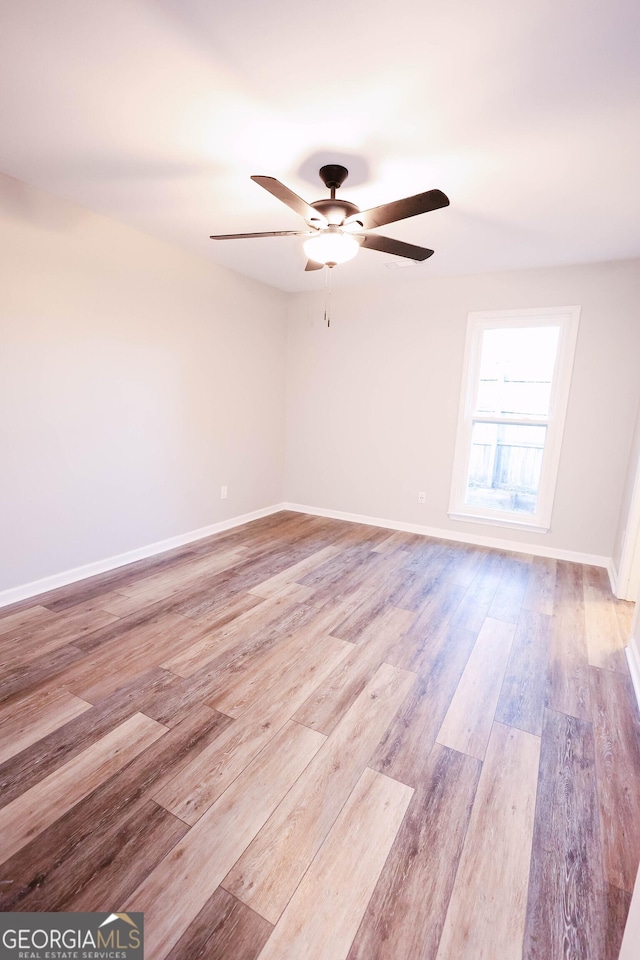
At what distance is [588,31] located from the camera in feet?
4.37

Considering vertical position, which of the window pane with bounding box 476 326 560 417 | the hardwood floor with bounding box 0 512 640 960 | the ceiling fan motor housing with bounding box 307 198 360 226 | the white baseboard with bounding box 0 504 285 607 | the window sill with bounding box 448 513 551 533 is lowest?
the hardwood floor with bounding box 0 512 640 960

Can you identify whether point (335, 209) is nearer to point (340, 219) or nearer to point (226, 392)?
point (340, 219)

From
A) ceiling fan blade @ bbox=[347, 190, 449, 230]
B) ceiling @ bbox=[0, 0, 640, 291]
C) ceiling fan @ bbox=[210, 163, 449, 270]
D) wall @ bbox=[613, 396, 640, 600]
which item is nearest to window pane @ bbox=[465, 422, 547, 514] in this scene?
wall @ bbox=[613, 396, 640, 600]

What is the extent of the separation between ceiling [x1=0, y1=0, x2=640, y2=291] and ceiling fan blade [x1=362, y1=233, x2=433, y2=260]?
12.8 inches

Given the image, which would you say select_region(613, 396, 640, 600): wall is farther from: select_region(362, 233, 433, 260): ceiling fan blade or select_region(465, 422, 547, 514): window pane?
select_region(362, 233, 433, 260): ceiling fan blade

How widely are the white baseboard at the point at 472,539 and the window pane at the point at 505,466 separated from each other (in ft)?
1.08

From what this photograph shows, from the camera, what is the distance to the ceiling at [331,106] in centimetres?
135

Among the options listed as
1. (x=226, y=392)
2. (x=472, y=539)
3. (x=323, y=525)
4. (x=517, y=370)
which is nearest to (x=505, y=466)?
(x=472, y=539)

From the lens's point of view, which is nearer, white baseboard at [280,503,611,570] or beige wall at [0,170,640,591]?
beige wall at [0,170,640,591]

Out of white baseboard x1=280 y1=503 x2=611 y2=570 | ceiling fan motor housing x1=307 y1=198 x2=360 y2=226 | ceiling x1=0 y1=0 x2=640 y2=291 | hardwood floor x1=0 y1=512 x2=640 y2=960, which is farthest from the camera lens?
white baseboard x1=280 y1=503 x2=611 y2=570

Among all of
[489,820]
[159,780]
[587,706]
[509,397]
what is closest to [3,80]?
[159,780]

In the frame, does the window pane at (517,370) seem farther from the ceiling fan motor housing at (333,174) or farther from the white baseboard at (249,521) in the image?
the ceiling fan motor housing at (333,174)

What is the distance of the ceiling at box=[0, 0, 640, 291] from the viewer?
1348 mm

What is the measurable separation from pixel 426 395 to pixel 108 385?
2.87 m
